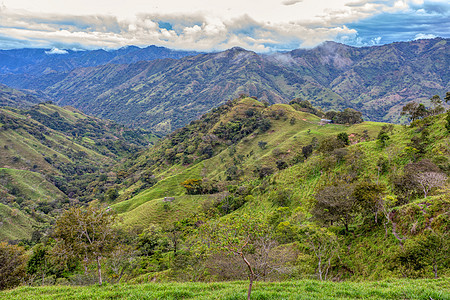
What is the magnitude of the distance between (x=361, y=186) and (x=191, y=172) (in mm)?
112575

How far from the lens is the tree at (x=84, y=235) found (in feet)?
62.6

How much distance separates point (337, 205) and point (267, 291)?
2140 cm

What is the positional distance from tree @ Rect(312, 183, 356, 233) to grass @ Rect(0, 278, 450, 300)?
15312mm

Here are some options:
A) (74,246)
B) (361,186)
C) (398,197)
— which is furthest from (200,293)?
(398,197)

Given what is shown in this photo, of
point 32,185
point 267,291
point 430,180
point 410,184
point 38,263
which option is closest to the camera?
point 267,291

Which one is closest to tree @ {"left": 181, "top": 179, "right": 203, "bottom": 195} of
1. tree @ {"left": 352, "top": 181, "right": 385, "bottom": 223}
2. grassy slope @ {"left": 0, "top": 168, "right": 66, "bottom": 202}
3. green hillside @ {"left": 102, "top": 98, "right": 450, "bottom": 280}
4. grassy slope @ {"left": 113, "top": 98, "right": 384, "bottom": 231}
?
green hillside @ {"left": 102, "top": 98, "right": 450, "bottom": 280}

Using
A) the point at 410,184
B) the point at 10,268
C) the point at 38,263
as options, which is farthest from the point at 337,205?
the point at 38,263

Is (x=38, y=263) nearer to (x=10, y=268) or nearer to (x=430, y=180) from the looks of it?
(x=10, y=268)

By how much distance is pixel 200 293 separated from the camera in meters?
15.3

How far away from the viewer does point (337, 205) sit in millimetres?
31484

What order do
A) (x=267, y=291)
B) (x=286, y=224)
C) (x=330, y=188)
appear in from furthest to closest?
(x=286, y=224)
(x=330, y=188)
(x=267, y=291)

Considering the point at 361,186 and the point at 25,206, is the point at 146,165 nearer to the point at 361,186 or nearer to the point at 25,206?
the point at 25,206

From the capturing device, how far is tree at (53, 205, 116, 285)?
19094 mm

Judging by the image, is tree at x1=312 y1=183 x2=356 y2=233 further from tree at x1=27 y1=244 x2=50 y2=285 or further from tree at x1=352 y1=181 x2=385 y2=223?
tree at x1=27 y1=244 x2=50 y2=285
